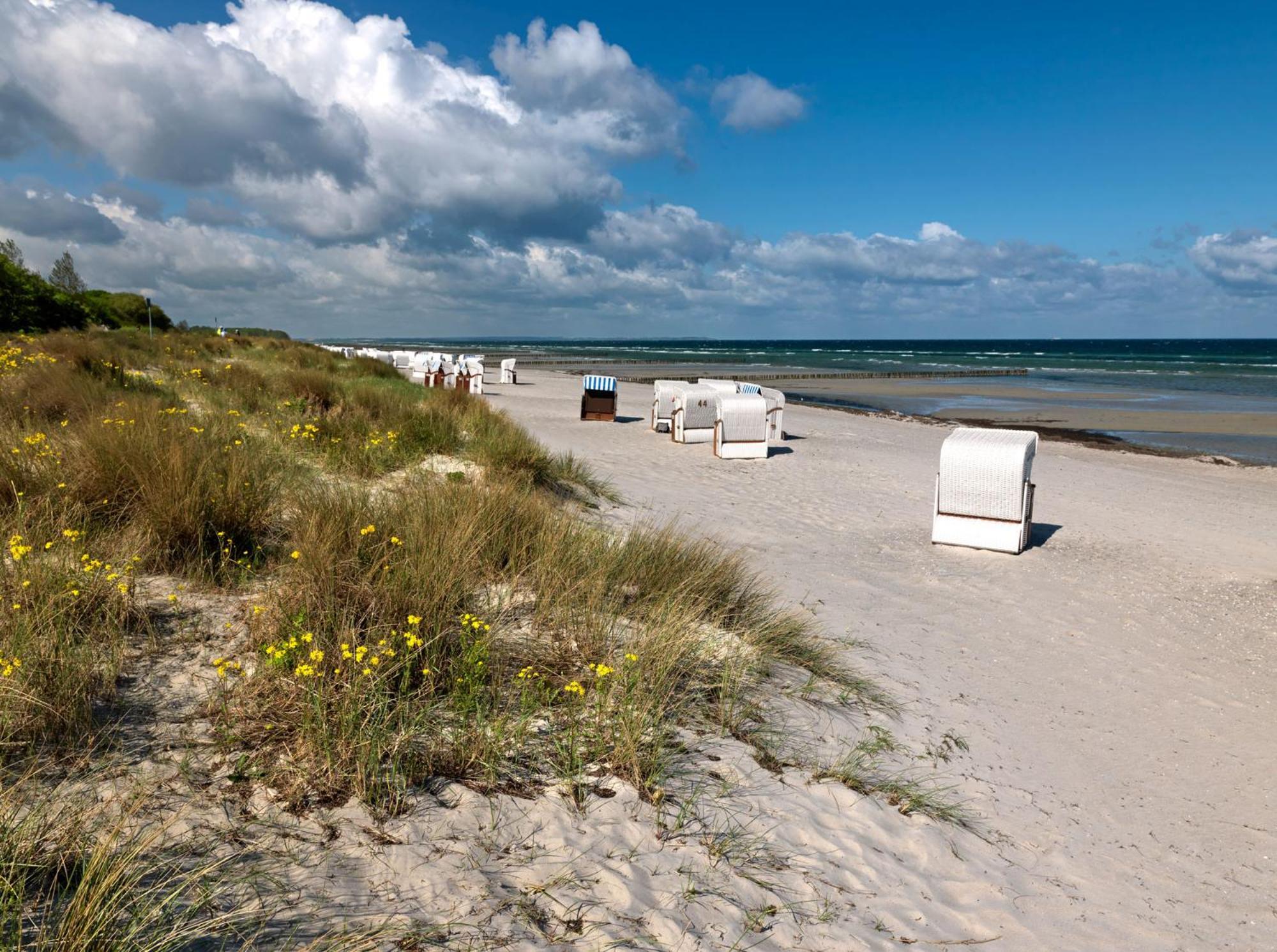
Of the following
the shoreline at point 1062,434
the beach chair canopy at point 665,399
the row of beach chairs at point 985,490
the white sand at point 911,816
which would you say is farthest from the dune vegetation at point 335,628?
the shoreline at point 1062,434

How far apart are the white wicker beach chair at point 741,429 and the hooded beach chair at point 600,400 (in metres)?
6.23

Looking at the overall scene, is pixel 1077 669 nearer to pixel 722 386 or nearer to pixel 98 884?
pixel 98 884

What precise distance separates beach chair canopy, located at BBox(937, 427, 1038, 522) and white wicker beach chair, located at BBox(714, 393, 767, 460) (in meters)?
5.21

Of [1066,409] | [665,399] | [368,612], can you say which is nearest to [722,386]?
[665,399]

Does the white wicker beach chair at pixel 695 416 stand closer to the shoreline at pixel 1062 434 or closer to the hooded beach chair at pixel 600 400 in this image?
the hooded beach chair at pixel 600 400

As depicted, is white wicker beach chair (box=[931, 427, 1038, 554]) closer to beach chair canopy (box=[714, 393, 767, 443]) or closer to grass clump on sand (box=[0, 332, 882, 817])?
grass clump on sand (box=[0, 332, 882, 817])

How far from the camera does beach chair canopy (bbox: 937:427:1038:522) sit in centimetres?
857

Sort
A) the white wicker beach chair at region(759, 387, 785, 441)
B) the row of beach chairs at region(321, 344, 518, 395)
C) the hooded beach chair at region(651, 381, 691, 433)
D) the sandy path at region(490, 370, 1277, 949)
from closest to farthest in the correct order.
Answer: the sandy path at region(490, 370, 1277, 949) < the white wicker beach chair at region(759, 387, 785, 441) < the hooded beach chair at region(651, 381, 691, 433) < the row of beach chairs at region(321, 344, 518, 395)

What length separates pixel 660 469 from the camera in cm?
1273

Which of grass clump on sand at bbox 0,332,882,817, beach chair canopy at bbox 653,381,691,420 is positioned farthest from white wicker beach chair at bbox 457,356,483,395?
grass clump on sand at bbox 0,332,882,817

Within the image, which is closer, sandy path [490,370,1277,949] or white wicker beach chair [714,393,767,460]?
sandy path [490,370,1277,949]

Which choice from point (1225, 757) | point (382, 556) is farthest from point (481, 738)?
point (1225, 757)

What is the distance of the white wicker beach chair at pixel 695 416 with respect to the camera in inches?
613

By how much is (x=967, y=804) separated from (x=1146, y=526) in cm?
815
